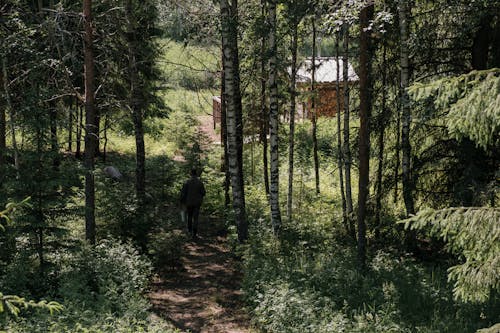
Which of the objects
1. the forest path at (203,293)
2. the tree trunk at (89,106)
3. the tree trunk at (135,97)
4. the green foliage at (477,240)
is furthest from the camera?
the tree trunk at (135,97)

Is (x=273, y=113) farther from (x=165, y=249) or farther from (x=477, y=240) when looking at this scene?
(x=477, y=240)

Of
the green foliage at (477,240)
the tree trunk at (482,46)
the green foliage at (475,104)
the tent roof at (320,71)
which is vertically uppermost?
the tent roof at (320,71)

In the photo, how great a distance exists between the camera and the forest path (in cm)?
923

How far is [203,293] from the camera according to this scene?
1068 centimetres

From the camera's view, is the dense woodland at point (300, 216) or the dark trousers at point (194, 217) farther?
the dark trousers at point (194, 217)

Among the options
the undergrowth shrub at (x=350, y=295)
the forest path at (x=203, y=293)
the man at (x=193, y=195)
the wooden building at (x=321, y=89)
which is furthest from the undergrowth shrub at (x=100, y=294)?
the wooden building at (x=321, y=89)

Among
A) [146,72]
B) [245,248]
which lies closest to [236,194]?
[245,248]

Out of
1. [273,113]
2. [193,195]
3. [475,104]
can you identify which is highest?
[273,113]

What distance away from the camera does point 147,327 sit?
8.06 m

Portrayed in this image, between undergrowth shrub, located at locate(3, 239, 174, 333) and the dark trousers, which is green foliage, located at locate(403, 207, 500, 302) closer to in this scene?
undergrowth shrub, located at locate(3, 239, 174, 333)

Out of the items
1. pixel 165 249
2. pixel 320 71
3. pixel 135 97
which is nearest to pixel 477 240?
pixel 165 249

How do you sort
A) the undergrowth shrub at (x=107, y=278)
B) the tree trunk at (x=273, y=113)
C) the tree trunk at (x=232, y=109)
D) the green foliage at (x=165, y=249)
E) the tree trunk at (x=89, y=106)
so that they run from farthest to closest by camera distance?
the tree trunk at (x=273, y=113)
the tree trunk at (x=232, y=109)
the green foliage at (x=165, y=249)
the tree trunk at (x=89, y=106)
the undergrowth shrub at (x=107, y=278)

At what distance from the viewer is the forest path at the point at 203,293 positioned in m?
9.23

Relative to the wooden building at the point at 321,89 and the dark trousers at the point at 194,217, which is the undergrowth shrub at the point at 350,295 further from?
the wooden building at the point at 321,89
